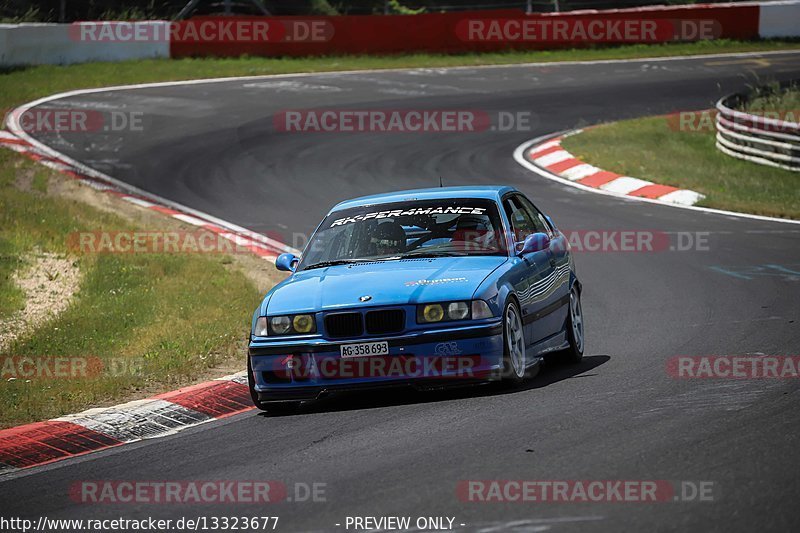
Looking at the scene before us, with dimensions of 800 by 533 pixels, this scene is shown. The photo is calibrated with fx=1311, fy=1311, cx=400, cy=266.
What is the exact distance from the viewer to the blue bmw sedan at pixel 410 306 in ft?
26.0

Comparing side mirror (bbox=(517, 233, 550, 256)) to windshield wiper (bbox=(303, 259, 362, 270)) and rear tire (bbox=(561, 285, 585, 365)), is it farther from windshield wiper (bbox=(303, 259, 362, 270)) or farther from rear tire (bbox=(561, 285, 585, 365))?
windshield wiper (bbox=(303, 259, 362, 270))

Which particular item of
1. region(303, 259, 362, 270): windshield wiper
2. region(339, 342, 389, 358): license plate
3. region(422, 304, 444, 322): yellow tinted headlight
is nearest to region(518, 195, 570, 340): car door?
region(422, 304, 444, 322): yellow tinted headlight

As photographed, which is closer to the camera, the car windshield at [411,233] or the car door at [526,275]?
the car door at [526,275]

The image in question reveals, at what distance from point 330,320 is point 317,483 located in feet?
6.93

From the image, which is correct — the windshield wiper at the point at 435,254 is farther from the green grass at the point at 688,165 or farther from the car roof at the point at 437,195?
the green grass at the point at 688,165

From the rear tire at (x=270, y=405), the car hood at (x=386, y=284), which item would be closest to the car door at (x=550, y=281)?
the car hood at (x=386, y=284)

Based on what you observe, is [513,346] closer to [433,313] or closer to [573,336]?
[433,313]

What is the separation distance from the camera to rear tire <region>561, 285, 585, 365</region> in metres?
9.58

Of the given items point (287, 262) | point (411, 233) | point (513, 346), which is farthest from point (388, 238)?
point (513, 346)

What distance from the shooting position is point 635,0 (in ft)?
126

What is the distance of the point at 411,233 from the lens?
916 centimetres

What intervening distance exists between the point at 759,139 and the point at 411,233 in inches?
516

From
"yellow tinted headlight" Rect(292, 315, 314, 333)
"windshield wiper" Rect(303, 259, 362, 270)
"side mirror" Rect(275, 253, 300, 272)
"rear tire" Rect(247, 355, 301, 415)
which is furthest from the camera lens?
"side mirror" Rect(275, 253, 300, 272)

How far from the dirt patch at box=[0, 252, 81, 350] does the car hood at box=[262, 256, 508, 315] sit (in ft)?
11.6
